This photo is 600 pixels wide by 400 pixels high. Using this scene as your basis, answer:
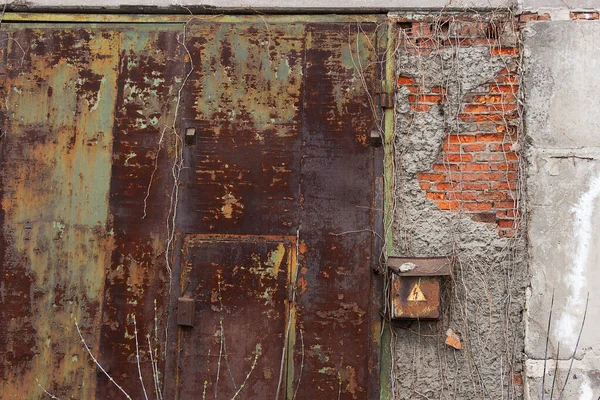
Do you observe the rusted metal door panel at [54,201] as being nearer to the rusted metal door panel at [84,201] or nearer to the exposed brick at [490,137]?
the rusted metal door panel at [84,201]

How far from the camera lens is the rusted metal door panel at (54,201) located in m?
3.04

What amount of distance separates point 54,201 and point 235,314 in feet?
4.13

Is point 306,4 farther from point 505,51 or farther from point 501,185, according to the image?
point 501,185

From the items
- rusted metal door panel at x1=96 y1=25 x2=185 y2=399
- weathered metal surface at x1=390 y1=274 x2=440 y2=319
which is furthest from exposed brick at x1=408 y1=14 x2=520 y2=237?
rusted metal door panel at x1=96 y1=25 x2=185 y2=399

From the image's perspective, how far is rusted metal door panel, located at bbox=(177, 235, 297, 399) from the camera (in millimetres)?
2980

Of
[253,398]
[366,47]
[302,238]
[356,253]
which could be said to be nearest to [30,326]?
[253,398]

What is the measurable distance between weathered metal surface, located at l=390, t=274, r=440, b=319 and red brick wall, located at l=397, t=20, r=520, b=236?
18.4 inches

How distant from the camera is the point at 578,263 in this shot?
9.51ft

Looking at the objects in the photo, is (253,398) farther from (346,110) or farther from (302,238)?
(346,110)

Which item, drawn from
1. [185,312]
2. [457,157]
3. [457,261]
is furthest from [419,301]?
[185,312]

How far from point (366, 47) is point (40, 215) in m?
2.16

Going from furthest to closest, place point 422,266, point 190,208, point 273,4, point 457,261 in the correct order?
1. point 273,4
2. point 190,208
3. point 457,261
4. point 422,266

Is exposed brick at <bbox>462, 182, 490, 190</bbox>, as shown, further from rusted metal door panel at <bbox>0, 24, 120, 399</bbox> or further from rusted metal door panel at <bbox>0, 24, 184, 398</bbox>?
rusted metal door panel at <bbox>0, 24, 120, 399</bbox>

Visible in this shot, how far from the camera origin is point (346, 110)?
3119 mm
